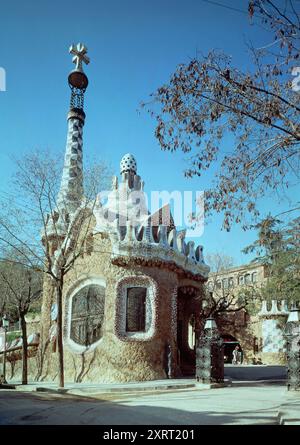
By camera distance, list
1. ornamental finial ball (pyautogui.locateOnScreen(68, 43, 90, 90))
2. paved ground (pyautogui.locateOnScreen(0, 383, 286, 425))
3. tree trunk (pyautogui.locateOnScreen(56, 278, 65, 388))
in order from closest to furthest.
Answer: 1. paved ground (pyautogui.locateOnScreen(0, 383, 286, 425))
2. tree trunk (pyautogui.locateOnScreen(56, 278, 65, 388))
3. ornamental finial ball (pyautogui.locateOnScreen(68, 43, 90, 90))

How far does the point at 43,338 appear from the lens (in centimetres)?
1638

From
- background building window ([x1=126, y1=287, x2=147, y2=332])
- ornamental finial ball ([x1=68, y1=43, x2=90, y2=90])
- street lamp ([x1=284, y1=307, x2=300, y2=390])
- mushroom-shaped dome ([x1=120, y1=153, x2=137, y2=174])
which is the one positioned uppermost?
ornamental finial ball ([x1=68, y1=43, x2=90, y2=90])

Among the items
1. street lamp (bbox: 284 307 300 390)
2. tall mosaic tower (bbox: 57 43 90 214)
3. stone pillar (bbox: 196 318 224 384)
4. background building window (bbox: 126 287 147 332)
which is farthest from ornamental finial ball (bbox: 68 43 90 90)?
street lamp (bbox: 284 307 300 390)

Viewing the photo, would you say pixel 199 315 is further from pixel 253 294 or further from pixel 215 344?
pixel 253 294

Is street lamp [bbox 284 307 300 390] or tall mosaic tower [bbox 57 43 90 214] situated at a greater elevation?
tall mosaic tower [bbox 57 43 90 214]

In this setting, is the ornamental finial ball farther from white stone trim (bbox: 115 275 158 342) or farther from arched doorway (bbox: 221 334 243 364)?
arched doorway (bbox: 221 334 243 364)

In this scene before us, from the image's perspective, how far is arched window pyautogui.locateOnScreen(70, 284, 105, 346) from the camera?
564 inches

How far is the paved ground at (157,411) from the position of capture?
6395mm

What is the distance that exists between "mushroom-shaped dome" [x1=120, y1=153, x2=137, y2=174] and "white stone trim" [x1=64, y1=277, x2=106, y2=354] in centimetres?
518

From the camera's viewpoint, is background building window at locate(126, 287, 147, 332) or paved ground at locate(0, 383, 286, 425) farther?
background building window at locate(126, 287, 147, 332)

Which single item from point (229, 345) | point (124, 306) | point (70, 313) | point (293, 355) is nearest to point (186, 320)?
point (124, 306)

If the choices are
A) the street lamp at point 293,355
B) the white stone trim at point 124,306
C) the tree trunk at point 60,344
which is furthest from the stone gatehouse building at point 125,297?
the street lamp at point 293,355

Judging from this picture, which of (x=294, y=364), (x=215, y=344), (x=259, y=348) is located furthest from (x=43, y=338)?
(x=259, y=348)

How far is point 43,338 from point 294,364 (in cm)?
962
